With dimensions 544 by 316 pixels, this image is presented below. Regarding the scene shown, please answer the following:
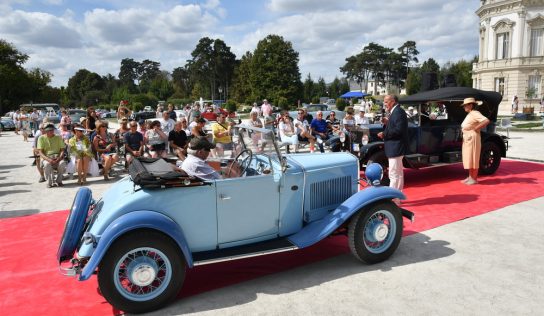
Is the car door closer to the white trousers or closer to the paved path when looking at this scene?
the white trousers

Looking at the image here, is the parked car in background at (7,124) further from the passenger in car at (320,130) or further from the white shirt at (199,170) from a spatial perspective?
the white shirt at (199,170)

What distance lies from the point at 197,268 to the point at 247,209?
120 centimetres

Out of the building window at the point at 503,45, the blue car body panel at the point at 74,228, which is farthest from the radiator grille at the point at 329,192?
the building window at the point at 503,45

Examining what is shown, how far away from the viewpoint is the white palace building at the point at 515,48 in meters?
40.4

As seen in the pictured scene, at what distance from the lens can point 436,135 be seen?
880 centimetres

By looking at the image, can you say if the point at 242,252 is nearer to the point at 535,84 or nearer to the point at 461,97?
the point at 461,97

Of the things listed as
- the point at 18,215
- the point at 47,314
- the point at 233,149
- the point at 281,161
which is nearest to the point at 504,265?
the point at 281,161

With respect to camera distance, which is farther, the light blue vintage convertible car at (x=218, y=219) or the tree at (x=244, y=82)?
the tree at (x=244, y=82)

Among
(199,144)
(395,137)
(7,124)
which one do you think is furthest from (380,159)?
(7,124)

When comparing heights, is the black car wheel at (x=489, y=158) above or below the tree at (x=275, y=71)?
below

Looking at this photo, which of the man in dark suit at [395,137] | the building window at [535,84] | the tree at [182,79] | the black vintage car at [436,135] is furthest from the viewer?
the tree at [182,79]

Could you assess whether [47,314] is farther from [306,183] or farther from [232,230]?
[306,183]

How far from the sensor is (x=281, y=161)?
421 cm

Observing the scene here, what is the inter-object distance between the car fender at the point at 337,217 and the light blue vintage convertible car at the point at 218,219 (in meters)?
0.01
